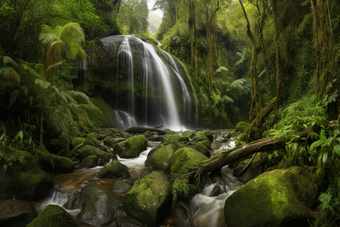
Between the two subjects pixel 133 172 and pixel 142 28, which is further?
pixel 142 28

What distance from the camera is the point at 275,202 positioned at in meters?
2.38

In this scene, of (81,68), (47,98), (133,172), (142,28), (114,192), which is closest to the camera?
(114,192)

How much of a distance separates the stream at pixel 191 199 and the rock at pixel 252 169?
6.4 inches

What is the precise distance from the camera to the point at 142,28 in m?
28.1

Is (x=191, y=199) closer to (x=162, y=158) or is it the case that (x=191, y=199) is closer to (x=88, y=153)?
(x=162, y=158)

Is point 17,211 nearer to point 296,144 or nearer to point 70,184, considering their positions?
point 70,184

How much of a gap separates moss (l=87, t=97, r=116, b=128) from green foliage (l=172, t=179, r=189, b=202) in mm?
7640

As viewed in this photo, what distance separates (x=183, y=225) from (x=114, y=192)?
149cm

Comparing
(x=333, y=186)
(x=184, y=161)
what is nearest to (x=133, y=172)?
(x=184, y=161)

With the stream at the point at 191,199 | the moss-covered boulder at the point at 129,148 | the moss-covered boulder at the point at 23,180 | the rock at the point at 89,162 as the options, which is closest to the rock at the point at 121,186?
the stream at the point at 191,199

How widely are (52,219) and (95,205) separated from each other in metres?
0.80

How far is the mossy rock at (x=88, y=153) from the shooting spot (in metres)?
5.09

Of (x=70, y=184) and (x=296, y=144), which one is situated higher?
(x=296, y=144)

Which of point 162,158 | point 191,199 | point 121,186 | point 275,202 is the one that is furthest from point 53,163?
point 275,202
